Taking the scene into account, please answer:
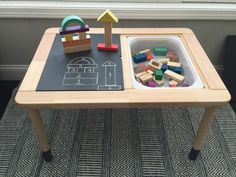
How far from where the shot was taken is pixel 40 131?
41.9 inches

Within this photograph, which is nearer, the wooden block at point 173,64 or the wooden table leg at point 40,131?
the wooden table leg at point 40,131

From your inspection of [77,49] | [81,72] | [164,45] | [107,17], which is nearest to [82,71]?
[81,72]

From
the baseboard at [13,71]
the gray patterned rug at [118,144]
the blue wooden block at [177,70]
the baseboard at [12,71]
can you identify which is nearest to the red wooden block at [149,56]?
the blue wooden block at [177,70]

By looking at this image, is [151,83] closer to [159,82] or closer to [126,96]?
[159,82]

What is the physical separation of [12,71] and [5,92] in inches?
6.9

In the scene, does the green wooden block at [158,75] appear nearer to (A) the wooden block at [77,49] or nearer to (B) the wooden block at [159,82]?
(B) the wooden block at [159,82]

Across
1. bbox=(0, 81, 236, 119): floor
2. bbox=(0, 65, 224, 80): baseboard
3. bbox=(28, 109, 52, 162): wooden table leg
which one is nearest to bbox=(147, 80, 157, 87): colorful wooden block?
bbox=(28, 109, 52, 162): wooden table leg

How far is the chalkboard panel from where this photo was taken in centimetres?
99

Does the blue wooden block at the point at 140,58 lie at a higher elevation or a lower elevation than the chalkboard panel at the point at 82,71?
lower

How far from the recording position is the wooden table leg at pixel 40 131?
99 cm

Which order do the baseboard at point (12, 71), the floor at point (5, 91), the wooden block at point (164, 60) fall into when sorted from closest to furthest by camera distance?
the wooden block at point (164, 60), the floor at point (5, 91), the baseboard at point (12, 71)

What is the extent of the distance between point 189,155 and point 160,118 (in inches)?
11.7

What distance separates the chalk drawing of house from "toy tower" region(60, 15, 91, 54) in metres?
0.06

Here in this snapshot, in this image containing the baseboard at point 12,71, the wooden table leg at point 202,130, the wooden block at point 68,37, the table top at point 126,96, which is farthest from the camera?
the baseboard at point 12,71
